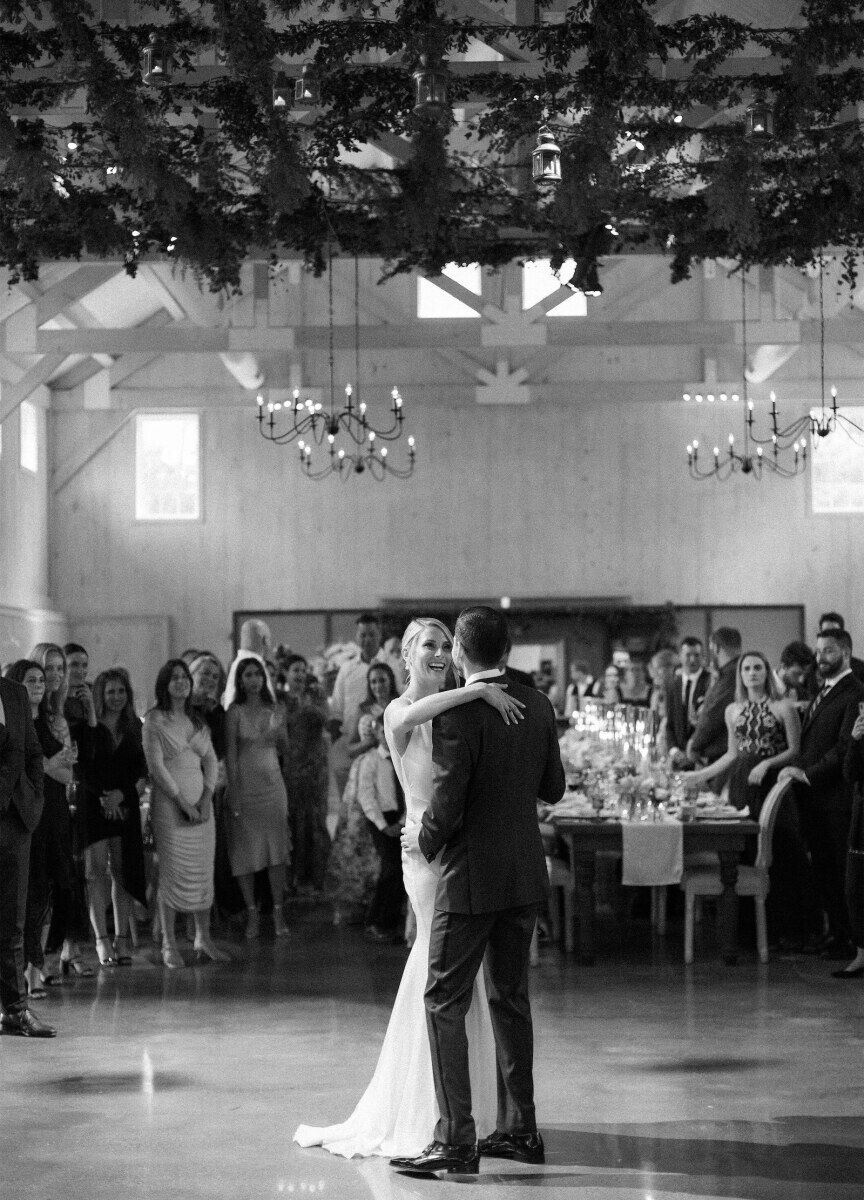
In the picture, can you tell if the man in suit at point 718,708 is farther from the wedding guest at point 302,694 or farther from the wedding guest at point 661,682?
the wedding guest at point 302,694

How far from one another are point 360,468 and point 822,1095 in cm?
892

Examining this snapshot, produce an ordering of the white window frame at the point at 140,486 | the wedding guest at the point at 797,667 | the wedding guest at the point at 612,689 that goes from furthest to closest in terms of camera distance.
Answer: the white window frame at the point at 140,486
the wedding guest at the point at 612,689
the wedding guest at the point at 797,667

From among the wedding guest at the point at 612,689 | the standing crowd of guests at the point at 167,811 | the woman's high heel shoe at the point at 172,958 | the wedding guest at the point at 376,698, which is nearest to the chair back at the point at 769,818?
the standing crowd of guests at the point at 167,811

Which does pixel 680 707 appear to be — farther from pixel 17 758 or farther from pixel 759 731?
pixel 17 758

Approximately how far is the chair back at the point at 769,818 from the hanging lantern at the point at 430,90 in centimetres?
389

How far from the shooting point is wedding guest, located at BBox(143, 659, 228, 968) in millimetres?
7910

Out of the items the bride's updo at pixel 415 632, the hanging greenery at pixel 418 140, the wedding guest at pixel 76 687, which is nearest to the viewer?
the bride's updo at pixel 415 632

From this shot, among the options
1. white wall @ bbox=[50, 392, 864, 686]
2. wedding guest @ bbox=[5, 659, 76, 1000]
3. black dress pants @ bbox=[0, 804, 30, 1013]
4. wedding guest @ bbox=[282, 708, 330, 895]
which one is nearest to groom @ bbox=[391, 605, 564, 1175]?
black dress pants @ bbox=[0, 804, 30, 1013]

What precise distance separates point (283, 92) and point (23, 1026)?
13.1ft

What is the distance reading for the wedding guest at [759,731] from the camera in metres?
8.38

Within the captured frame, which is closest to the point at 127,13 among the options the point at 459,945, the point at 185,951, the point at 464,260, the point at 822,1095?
the point at 464,260

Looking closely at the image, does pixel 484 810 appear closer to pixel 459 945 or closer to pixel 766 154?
pixel 459 945

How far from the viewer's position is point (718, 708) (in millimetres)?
9828

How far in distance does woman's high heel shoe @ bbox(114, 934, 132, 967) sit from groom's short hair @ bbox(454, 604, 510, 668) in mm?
4374
